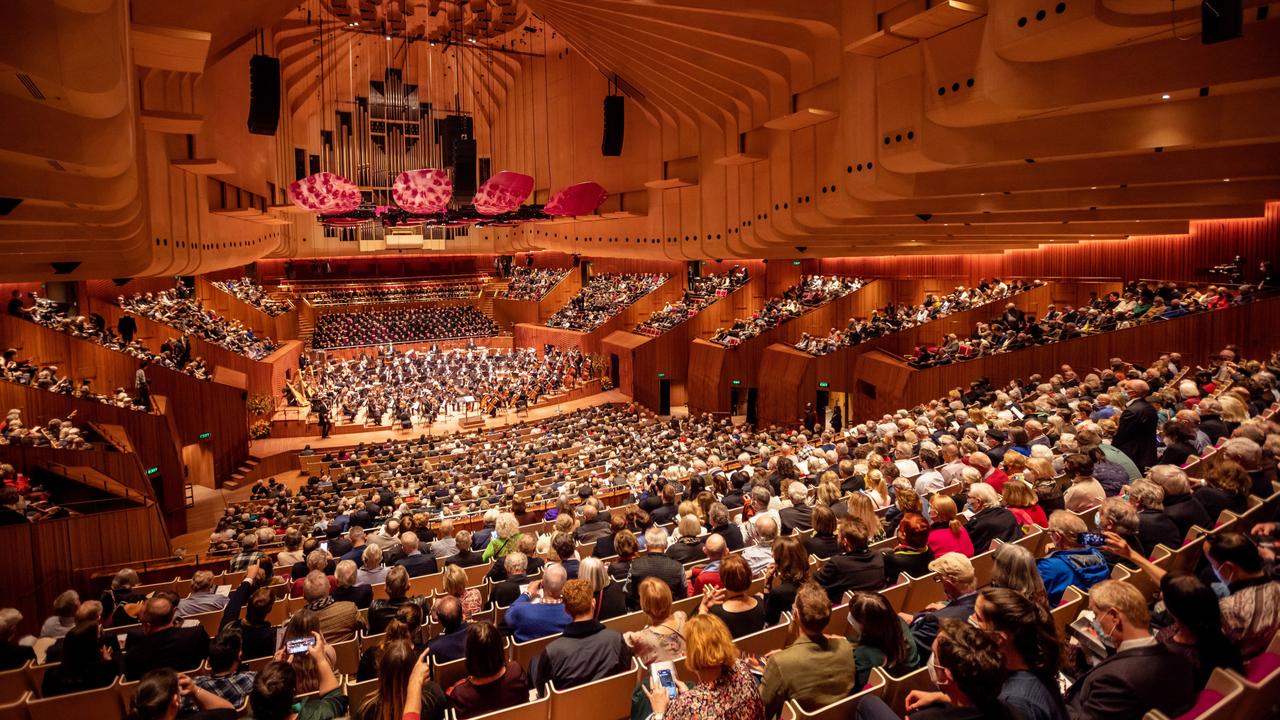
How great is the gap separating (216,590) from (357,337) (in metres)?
22.7

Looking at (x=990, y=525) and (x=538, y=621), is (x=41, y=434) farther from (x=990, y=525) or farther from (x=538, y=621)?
(x=990, y=525)

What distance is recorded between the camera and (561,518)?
530 centimetres

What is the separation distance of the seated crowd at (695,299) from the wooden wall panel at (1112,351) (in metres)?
7.47

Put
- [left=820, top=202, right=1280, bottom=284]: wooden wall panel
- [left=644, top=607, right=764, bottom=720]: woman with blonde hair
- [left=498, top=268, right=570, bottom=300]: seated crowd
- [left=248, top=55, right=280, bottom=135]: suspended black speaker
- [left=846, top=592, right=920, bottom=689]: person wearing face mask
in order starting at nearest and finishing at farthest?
[left=644, top=607, right=764, bottom=720]: woman with blonde hair, [left=846, top=592, right=920, bottom=689]: person wearing face mask, [left=248, top=55, right=280, bottom=135]: suspended black speaker, [left=820, top=202, right=1280, bottom=284]: wooden wall panel, [left=498, top=268, right=570, bottom=300]: seated crowd

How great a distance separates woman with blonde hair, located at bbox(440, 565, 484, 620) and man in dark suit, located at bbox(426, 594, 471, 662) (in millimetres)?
459

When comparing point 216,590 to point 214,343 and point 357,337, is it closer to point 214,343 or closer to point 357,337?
point 214,343

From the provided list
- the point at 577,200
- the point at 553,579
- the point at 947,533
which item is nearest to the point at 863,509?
the point at 947,533

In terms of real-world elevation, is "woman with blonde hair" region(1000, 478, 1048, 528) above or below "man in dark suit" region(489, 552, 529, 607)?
above

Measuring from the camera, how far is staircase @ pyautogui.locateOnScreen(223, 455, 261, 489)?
15.2m

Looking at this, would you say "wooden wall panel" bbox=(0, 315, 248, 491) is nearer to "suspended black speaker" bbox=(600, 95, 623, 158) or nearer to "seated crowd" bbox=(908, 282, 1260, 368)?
"suspended black speaker" bbox=(600, 95, 623, 158)

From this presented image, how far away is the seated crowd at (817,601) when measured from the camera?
2326 mm

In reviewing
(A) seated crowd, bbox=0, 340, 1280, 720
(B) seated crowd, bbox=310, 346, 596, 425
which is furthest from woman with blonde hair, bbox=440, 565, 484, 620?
(B) seated crowd, bbox=310, 346, 596, 425

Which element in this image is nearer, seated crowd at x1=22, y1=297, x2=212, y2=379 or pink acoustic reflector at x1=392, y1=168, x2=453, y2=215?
pink acoustic reflector at x1=392, y1=168, x2=453, y2=215

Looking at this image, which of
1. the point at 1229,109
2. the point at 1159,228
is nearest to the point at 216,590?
the point at 1229,109
